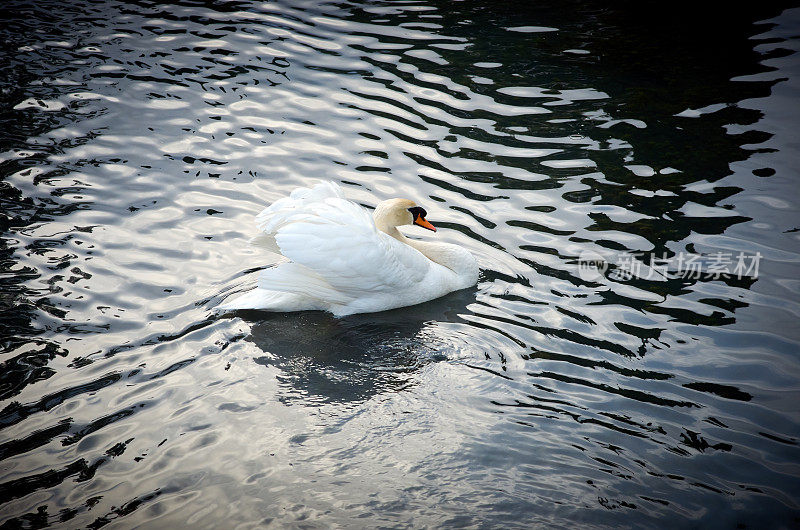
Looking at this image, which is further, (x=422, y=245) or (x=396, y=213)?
(x=422, y=245)

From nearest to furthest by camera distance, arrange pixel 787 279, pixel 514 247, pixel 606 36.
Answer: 1. pixel 787 279
2. pixel 514 247
3. pixel 606 36

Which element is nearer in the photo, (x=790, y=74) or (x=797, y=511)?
(x=797, y=511)

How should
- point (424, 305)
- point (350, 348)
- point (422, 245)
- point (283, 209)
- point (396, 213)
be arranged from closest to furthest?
point (350, 348)
point (283, 209)
point (424, 305)
point (396, 213)
point (422, 245)

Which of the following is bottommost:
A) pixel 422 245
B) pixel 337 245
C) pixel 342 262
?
pixel 422 245

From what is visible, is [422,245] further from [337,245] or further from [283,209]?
[283,209]

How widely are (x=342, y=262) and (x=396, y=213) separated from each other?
1.11 metres

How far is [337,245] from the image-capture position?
21.3 feet

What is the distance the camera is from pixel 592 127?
31.8ft

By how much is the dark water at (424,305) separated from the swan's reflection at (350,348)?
1.2 inches

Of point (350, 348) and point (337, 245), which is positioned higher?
point (337, 245)

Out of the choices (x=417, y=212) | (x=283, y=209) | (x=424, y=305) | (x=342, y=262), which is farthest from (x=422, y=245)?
(x=283, y=209)

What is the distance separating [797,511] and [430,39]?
942 cm

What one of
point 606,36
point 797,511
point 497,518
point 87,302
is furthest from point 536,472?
point 606,36

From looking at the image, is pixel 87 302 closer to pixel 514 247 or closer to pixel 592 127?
pixel 514 247
